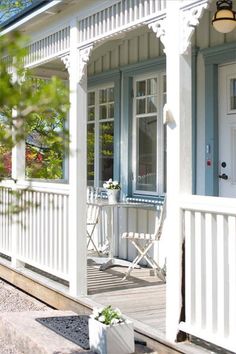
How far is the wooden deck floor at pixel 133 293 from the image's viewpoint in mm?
4922

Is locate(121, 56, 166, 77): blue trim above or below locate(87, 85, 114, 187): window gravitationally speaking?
above

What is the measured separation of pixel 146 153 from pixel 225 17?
247cm

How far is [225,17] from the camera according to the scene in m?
5.48

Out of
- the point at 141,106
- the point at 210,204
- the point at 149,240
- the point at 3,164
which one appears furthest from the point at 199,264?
the point at 141,106

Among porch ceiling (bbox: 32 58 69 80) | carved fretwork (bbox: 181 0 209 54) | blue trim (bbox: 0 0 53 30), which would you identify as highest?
blue trim (bbox: 0 0 53 30)

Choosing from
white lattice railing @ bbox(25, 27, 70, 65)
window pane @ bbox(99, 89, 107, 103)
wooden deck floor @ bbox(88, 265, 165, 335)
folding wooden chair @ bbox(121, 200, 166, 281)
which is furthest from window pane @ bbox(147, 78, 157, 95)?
wooden deck floor @ bbox(88, 265, 165, 335)

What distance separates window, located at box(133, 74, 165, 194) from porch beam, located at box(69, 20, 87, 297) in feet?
5.71

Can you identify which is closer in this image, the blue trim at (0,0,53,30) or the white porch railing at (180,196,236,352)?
the white porch railing at (180,196,236,352)

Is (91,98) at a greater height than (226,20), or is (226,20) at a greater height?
(226,20)

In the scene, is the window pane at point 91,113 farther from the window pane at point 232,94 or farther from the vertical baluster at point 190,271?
the vertical baluster at point 190,271

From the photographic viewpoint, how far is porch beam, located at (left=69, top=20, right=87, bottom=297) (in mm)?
5609

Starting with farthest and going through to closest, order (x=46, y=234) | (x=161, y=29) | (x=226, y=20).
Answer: (x=46, y=234), (x=226, y=20), (x=161, y=29)

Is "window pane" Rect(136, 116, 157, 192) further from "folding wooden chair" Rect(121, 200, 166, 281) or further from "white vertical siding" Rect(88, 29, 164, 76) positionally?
"folding wooden chair" Rect(121, 200, 166, 281)

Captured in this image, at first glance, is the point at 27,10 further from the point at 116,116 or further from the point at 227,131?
the point at 227,131
